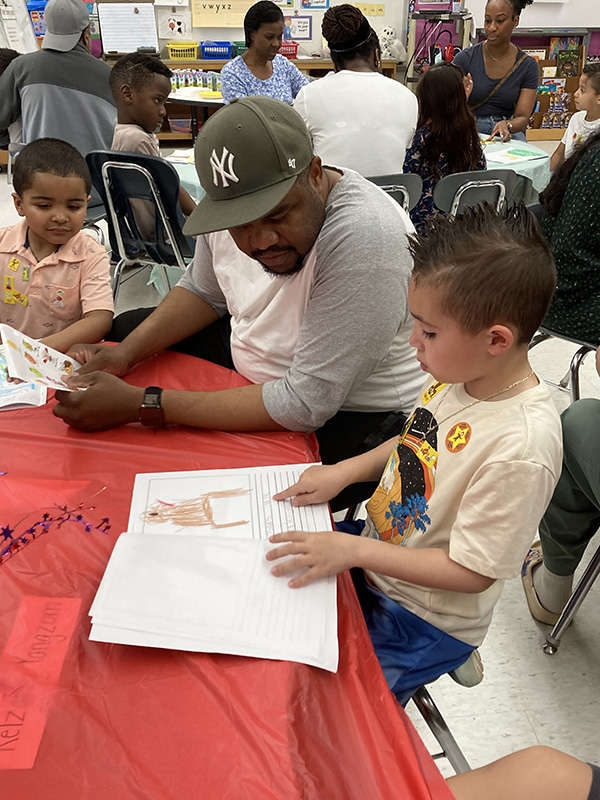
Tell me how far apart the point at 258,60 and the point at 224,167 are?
316 centimetres

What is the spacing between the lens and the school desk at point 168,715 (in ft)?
1.79

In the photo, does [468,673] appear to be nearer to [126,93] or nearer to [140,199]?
[140,199]

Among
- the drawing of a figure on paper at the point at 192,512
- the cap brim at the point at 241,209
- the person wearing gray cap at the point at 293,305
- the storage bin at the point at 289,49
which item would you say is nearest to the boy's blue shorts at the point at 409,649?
the drawing of a figure on paper at the point at 192,512

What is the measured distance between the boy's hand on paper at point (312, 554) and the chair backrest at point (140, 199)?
1.95m

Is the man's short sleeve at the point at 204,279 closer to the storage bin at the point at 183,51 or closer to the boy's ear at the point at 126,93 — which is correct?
the boy's ear at the point at 126,93

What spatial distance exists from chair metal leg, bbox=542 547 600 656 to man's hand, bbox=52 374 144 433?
1.05 meters

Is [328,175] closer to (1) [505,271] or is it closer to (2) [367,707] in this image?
(1) [505,271]

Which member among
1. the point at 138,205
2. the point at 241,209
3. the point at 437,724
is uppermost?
the point at 241,209

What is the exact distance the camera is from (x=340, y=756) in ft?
1.93

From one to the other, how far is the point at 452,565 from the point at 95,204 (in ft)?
9.39

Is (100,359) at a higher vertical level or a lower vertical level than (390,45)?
lower

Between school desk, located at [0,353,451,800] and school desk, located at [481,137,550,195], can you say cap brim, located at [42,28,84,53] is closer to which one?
school desk, located at [481,137,550,195]

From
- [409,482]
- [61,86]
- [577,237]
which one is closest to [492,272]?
[409,482]

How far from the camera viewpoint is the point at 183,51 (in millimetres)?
6074
